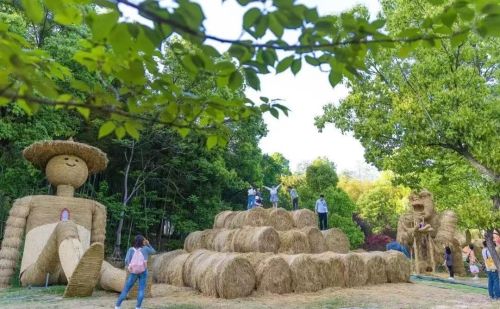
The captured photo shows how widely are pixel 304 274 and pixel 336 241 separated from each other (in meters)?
3.80

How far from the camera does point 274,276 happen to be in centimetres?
888

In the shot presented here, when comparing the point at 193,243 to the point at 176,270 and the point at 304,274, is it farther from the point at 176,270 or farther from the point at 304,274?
the point at 304,274

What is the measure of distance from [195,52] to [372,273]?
9960 millimetres

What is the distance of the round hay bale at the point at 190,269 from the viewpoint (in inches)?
384

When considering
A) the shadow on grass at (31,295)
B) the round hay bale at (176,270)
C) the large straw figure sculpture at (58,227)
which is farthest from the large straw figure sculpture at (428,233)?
the shadow on grass at (31,295)

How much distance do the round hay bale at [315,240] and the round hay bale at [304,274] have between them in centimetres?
224

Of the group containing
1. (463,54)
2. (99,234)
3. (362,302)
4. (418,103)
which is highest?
(463,54)

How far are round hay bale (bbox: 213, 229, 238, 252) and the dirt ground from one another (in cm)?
227

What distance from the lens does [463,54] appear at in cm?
1041

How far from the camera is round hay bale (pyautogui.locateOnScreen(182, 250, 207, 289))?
32.0 feet

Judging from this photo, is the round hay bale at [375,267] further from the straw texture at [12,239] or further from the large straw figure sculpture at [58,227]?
the straw texture at [12,239]

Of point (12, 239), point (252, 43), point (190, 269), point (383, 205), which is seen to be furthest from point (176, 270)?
point (383, 205)

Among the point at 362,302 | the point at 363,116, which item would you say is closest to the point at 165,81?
the point at 362,302

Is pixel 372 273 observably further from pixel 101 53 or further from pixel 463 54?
pixel 101 53
